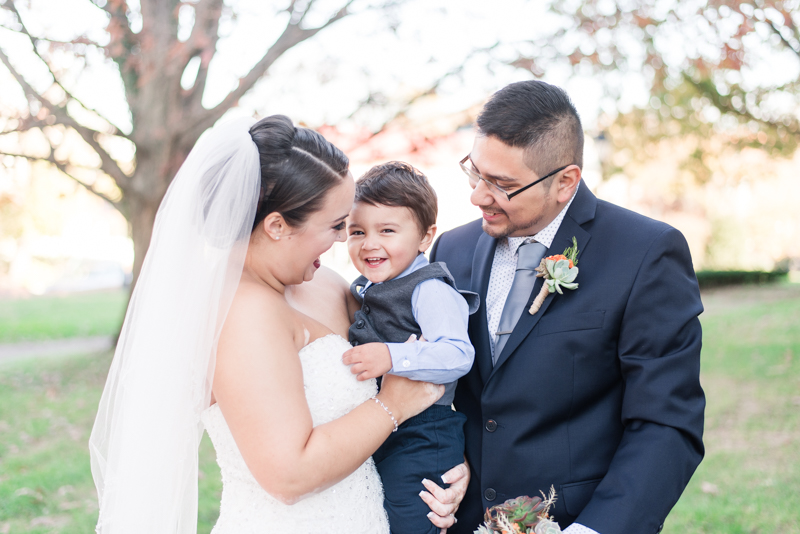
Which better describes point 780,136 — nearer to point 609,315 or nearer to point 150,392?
point 609,315

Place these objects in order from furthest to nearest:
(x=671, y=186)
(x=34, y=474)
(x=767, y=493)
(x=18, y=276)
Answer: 1. (x=18, y=276)
2. (x=671, y=186)
3. (x=34, y=474)
4. (x=767, y=493)

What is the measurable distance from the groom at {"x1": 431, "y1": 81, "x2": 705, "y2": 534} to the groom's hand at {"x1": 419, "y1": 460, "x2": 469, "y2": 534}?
9cm

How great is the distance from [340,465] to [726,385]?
8630 mm

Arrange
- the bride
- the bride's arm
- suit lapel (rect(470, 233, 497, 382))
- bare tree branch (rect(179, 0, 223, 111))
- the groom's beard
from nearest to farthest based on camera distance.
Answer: the bride's arm → the bride → suit lapel (rect(470, 233, 497, 382)) → the groom's beard → bare tree branch (rect(179, 0, 223, 111))

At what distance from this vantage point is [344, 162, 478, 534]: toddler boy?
7.55 feet

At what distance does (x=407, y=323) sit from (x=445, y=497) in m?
0.68

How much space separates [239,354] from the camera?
2045 millimetres

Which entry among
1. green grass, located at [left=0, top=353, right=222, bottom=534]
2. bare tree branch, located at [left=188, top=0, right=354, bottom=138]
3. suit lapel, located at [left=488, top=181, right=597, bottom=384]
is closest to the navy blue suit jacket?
suit lapel, located at [left=488, top=181, right=597, bottom=384]

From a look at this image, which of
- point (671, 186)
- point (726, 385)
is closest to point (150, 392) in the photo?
point (726, 385)

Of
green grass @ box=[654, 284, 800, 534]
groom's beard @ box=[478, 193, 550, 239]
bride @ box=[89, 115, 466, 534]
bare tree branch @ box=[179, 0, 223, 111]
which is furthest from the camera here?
bare tree branch @ box=[179, 0, 223, 111]

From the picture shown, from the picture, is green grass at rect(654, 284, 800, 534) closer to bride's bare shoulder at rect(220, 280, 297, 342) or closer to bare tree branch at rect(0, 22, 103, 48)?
bride's bare shoulder at rect(220, 280, 297, 342)

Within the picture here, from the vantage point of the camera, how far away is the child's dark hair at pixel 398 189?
2572 mm

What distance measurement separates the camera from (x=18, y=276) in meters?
26.7

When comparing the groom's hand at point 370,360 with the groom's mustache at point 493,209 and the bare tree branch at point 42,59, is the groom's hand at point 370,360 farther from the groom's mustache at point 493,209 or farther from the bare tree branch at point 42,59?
the bare tree branch at point 42,59
